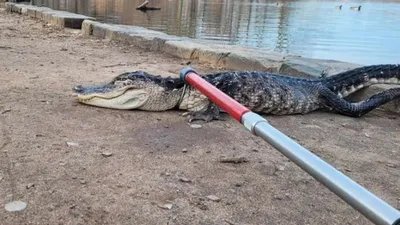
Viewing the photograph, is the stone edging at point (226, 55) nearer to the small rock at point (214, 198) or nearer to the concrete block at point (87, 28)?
the concrete block at point (87, 28)

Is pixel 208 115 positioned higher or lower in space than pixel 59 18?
lower

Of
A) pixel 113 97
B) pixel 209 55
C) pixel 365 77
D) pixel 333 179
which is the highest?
pixel 333 179

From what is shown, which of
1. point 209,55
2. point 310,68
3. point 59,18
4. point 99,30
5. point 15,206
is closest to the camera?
point 15,206

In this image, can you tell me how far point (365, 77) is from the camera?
4969mm

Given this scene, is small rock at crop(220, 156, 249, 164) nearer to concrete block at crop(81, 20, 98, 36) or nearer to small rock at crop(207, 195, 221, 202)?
small rock at crop(207, 195, 221, 202)

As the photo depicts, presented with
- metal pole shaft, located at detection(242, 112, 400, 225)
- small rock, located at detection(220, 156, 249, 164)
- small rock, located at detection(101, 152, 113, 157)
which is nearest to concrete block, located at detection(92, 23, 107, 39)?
small rock, located at detection(101, 152, 113, 157)

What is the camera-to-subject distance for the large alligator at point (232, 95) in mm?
4113

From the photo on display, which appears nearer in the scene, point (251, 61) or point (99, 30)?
point (251, 61)

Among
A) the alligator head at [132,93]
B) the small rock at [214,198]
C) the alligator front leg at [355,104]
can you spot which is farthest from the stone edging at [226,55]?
the small rock at [214,198]

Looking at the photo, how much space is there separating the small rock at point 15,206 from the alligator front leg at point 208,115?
6.38 ft

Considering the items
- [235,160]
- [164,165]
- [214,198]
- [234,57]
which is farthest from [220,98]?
[234,57]

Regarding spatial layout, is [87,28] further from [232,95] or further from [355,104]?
[355,104]

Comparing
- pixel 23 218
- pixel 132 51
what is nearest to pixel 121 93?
pixel 23 218

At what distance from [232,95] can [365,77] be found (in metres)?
1.78
